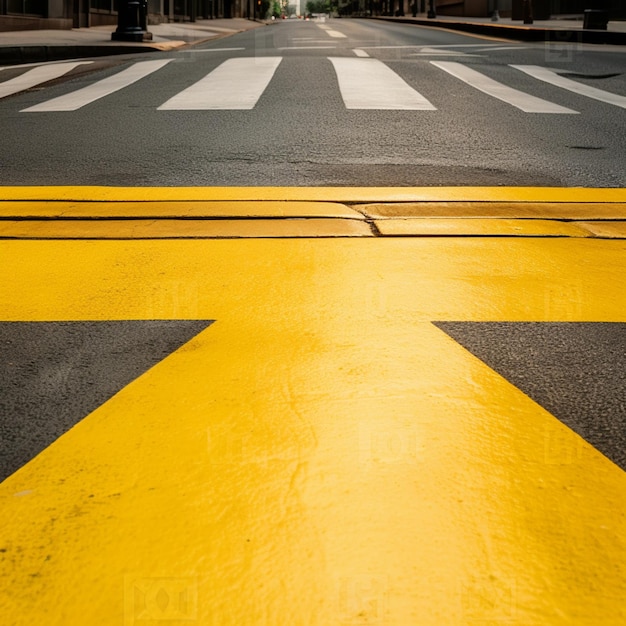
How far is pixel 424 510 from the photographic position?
146cm

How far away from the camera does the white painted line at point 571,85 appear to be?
728 centimetres

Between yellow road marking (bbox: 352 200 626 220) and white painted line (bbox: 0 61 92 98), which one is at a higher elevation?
white painted line (bbox: 0 61 92 98)

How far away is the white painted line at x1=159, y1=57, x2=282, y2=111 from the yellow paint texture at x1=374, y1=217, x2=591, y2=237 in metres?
3.17

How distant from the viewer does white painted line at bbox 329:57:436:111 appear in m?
6.61

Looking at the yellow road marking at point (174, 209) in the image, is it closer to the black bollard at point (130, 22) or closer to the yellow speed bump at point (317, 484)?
the yellow speed bump at point (317, 484)

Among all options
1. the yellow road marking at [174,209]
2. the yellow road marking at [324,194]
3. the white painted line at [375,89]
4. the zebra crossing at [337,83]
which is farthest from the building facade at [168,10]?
the yellow road marking at [174,209]

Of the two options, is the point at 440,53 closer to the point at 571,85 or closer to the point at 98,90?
the point at 571,85

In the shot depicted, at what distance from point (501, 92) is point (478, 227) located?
13.7 ft

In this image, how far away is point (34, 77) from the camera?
8836mm

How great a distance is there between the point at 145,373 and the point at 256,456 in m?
0.57

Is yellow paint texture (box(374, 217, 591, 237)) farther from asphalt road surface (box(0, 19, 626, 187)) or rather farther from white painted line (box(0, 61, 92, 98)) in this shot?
white painted line (box(0, 61, 92, 98))

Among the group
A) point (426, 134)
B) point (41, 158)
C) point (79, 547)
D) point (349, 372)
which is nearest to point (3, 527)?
point (79, 547)

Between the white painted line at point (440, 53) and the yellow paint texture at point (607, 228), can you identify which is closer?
the yellow paint texture at point (607, 228)

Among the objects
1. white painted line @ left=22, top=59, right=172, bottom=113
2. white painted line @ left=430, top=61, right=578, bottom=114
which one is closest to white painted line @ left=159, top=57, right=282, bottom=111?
white painted line @ left=22, top=59, right=172, bottom=113
